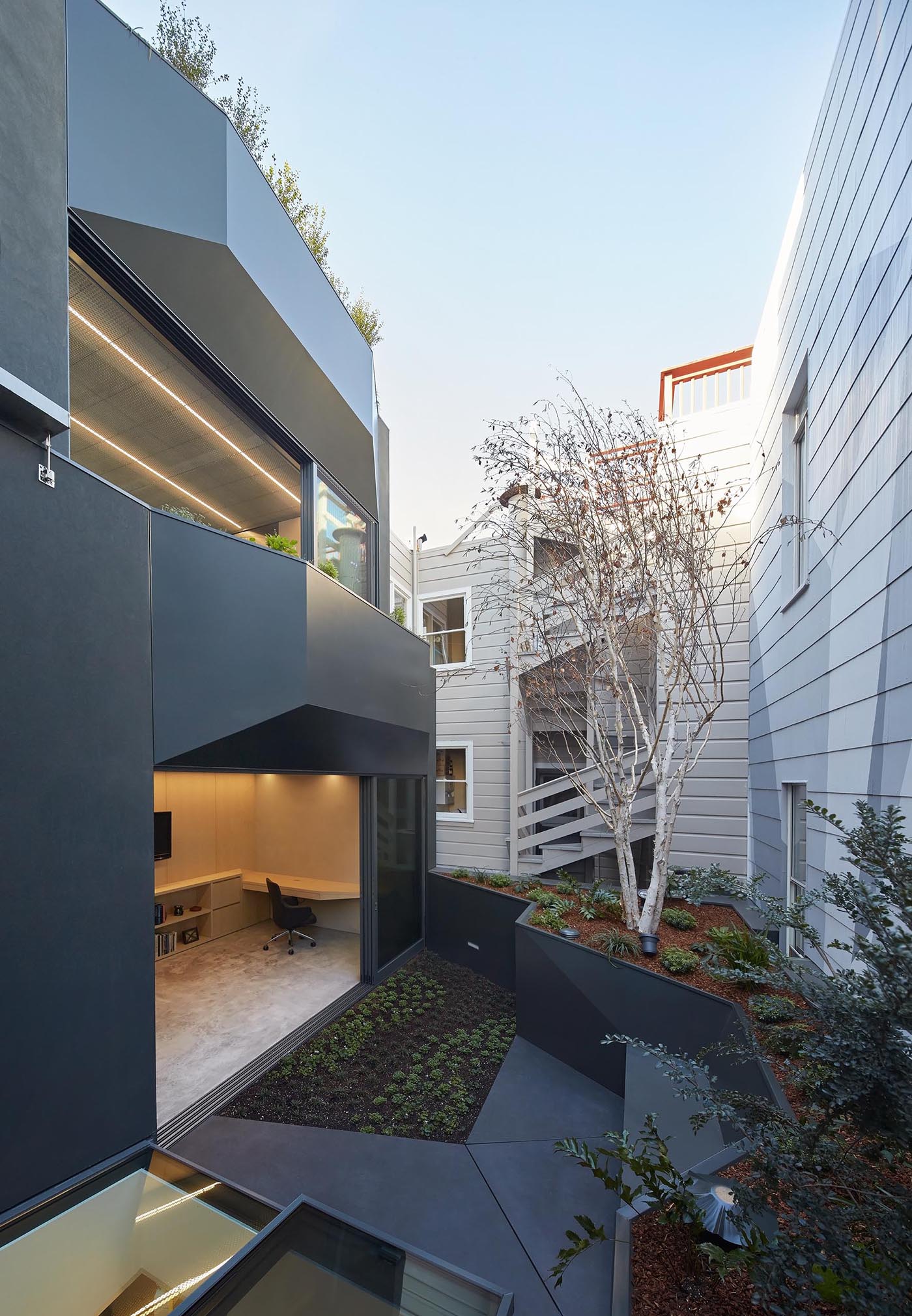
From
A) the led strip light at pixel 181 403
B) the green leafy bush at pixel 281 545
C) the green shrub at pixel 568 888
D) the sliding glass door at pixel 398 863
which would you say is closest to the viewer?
the led strip light at pixel 181 403

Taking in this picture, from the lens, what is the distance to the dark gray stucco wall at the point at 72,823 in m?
2.65

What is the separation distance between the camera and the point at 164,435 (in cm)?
480

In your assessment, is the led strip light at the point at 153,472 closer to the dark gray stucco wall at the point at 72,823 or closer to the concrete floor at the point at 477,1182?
the dark gray stucco wall at the point at 72,823

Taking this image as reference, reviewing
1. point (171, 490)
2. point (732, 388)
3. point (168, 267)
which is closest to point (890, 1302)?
point (168, 267)

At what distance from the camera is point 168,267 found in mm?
3869

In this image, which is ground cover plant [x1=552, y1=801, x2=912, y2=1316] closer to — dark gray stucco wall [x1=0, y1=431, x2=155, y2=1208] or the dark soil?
the dark soil

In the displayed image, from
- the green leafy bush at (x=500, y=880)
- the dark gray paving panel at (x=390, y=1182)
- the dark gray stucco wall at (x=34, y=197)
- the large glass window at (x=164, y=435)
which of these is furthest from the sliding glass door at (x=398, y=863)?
the dark gray stucco wall at (x=34, y=197)

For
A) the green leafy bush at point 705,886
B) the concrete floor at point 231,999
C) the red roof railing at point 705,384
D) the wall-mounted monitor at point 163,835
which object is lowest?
the concrete floor at point 231,999

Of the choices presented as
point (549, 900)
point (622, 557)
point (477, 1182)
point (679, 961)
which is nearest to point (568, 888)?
point (549, 900)

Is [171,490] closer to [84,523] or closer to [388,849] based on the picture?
[84,523]

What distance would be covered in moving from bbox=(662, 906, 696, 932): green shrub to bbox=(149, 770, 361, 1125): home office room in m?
3.45

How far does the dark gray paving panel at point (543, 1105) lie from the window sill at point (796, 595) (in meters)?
4.04

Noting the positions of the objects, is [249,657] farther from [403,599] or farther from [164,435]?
[403,599]

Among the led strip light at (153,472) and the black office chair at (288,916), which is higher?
the led strip light at (153,472)
